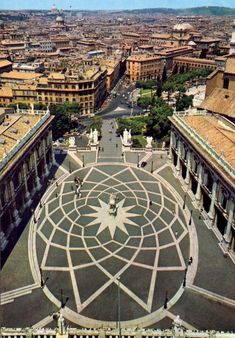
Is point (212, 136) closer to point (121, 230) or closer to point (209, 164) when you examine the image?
point (209, 164)

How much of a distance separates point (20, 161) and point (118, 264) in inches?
962

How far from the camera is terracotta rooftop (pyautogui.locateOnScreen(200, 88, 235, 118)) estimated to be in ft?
268

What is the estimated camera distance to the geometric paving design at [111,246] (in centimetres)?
4403

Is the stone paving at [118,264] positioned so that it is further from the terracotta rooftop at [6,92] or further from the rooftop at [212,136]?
the terracotta rooftop at [6,92]

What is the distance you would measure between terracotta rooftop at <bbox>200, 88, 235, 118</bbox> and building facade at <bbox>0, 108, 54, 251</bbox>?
39.2 m

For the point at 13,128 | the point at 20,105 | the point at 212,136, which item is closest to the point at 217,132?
the point at 212,136

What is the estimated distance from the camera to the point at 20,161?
59.7 m

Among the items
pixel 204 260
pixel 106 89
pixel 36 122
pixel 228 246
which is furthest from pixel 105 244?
pixel 106 89

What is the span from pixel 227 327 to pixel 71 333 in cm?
1897

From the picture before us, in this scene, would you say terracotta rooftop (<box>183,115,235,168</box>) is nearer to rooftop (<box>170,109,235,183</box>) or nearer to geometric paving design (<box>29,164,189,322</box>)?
rooftop (<box>170,109,235,183</box>)

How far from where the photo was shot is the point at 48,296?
44.4 m

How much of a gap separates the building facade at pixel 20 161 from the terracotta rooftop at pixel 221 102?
129 feet

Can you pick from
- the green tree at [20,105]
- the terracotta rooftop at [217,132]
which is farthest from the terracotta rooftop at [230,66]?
the green tree at [20,105]

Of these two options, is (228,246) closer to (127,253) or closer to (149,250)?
(149,250)
